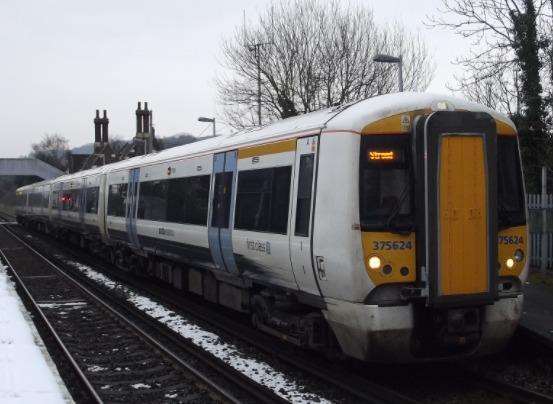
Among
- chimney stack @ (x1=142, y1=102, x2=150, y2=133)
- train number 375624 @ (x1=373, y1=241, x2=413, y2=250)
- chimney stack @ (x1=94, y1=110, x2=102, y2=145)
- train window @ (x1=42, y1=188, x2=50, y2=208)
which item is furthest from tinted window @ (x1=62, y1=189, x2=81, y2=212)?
chimney stack @ (x1=94, y1=110, x2=102, y2=145)

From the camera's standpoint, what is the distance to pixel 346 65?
24719 mm

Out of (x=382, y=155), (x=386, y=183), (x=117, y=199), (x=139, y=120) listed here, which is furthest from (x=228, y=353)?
(x=139, y=120)

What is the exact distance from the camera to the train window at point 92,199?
64.2 ft

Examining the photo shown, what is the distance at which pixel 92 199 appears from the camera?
66.7ft

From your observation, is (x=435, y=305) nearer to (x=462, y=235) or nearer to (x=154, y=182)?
(x=462, y=235)

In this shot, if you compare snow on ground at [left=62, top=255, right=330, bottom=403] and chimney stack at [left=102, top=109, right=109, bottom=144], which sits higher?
chimney stack at [left=102, top=109, right=109, bottom=144]

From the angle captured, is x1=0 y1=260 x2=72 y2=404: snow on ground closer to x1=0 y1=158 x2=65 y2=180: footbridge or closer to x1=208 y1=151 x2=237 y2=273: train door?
x1=208 y1=151 x2=237 y2=273: train door

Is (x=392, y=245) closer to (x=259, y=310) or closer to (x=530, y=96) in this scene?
(x=259, y=310)

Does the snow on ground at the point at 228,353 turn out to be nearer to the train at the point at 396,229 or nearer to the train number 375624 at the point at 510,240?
the train at the point at 396,229

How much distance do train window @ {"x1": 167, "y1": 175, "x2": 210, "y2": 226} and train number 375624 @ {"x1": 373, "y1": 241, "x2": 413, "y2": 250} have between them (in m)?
4.30

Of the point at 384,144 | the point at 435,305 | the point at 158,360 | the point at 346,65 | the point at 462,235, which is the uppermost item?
the point at 346,65

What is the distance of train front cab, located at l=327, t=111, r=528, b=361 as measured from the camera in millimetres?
6312

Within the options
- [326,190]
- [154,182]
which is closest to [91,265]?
[154,182]

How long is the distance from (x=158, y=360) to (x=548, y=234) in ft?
26.9
